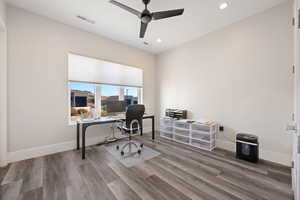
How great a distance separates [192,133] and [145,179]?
6.09 ft

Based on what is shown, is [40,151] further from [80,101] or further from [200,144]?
[200,144]

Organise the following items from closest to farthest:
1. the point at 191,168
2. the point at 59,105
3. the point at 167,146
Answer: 1. the point at 191,168
2. the point at 59,105
3. the point at 167,146

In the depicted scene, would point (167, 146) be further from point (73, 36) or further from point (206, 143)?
point (73, 36)

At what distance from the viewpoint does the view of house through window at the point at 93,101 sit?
3225mm

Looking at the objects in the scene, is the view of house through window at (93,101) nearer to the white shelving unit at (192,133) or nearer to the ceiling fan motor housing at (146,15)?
the white shelving unit at (192,133)

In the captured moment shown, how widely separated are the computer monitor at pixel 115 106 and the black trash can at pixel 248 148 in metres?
2.85

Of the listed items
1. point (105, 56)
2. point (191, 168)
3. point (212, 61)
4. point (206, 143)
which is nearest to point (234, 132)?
point (206, 143)

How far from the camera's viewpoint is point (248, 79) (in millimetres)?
2758

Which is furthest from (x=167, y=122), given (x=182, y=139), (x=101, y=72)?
(x=101, y=72)

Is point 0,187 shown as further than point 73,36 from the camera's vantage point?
No

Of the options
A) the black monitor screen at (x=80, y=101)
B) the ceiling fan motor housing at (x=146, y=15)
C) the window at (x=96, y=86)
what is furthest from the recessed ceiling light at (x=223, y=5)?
the black monitor screen at (x=80, y=101)

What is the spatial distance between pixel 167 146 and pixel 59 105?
2796mm

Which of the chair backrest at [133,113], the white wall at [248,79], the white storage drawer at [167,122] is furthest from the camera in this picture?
the white storage drawer at [167,122]

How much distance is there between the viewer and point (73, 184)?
184 cm
